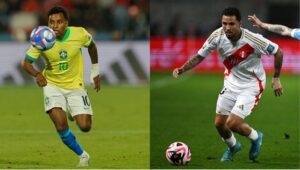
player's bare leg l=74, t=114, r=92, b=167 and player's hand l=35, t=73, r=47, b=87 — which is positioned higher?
player's hand l=35, t=73, r=47, b=87

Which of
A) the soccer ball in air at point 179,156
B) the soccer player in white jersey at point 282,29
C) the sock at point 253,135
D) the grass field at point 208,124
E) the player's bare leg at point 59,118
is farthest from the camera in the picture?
the grass field at point 208,124

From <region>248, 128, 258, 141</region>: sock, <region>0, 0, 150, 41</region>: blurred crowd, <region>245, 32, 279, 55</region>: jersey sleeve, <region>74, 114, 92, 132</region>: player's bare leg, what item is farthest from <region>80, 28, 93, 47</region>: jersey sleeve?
<region>0, 0, 150, 41</region>: blurred crowd

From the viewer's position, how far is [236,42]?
11.3m

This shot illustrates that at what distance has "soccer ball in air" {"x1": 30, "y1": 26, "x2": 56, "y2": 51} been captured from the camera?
1068cm

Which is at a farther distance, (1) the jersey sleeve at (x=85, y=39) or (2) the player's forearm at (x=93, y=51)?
(2) the player's forearm at (x=93, y=51)

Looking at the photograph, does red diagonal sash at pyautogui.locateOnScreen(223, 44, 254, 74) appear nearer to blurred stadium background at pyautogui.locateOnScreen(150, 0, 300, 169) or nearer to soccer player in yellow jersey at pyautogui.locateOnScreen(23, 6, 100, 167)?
blurred stadium background at pyautogui.locateOnScreen(150, 0, 300, 169)

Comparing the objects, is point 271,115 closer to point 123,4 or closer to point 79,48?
point 79,48

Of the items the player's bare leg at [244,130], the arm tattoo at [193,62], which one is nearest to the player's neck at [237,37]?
the arm tattoo at [193,62]

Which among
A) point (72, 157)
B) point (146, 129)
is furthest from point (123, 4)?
point (72, 157)

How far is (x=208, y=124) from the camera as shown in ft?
55.0

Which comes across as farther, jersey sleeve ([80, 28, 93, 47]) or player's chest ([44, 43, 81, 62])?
jersey sleeve ([80, 28, 93, 47])

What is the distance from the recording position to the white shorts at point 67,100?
36.5ft

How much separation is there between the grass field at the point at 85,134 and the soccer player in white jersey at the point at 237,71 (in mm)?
1263

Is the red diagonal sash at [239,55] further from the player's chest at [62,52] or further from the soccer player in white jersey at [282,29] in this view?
the player's chest at [62,52]
